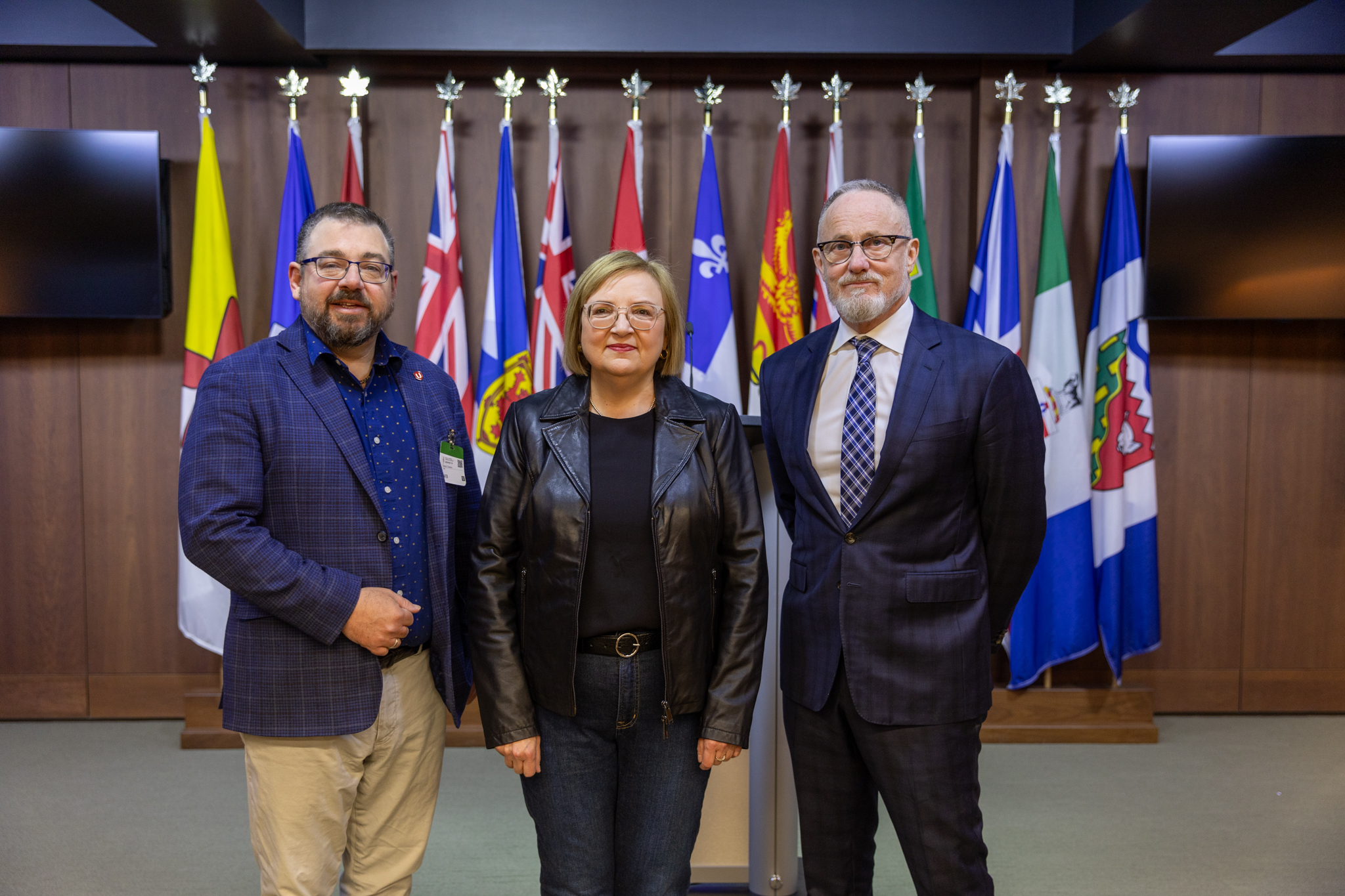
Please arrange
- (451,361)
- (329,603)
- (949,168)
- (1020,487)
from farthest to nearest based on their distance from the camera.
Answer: (949,168) → (451,361) → (1020,487) → (329,603)

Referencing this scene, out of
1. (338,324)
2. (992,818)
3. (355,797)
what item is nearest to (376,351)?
(338,324)

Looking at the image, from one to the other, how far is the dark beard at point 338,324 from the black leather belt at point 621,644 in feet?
2.44

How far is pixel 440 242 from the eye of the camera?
149 inches

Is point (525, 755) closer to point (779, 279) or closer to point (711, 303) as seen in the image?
point (711, 303)

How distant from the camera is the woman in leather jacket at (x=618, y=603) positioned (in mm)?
1620

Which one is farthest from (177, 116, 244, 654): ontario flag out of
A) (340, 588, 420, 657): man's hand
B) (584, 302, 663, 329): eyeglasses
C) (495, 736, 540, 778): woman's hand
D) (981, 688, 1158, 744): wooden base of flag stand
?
(981, 688, 1158, 744): wooden base of flag stand

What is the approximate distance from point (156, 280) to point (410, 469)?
2.66 m

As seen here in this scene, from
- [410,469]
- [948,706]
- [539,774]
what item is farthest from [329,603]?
[948,706]

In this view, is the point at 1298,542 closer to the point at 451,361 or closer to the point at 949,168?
A: the point at 949,168

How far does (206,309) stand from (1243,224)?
4399 mm

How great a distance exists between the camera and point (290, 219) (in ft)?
12.2

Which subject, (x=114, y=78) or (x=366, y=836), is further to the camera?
(x=114, y=78)

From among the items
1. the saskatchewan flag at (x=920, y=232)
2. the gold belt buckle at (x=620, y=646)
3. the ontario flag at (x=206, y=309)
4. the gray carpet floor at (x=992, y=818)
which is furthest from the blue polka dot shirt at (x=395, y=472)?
the saskatchewan flag at (x=920, y=232)

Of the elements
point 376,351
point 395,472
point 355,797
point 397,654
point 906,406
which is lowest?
point 355,797
